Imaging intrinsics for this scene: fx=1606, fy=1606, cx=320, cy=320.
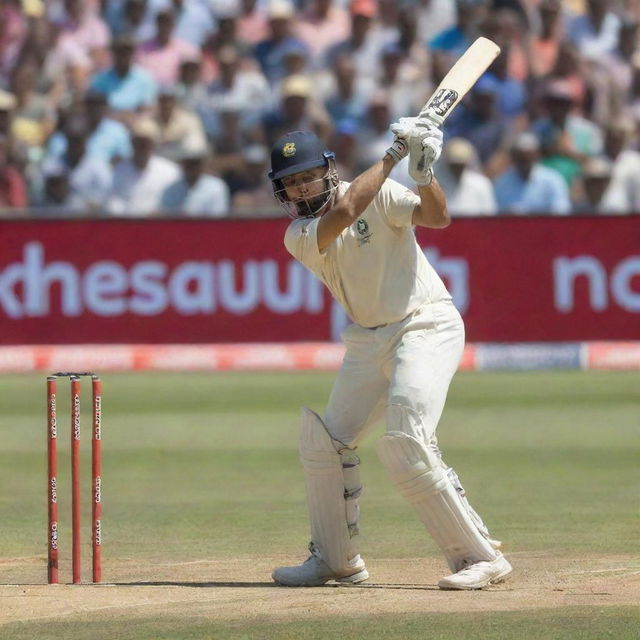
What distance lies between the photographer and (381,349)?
5500mm

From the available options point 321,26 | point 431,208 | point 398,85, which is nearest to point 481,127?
point 398,85

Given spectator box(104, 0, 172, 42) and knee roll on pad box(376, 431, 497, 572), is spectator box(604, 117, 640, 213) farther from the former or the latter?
knee roll on pad box(376, 431, 497, 572)

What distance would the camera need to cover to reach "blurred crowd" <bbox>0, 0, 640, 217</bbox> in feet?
46.5

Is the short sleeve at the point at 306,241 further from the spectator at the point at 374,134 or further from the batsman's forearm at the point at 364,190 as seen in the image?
the spectator at the point at 374,134

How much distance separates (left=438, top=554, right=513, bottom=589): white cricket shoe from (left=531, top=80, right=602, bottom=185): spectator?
951 centimetres

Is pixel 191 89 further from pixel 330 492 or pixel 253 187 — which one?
pixel 330 492

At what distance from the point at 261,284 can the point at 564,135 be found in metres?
3.29

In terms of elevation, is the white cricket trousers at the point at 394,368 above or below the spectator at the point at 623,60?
below

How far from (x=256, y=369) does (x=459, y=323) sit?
8217 mm

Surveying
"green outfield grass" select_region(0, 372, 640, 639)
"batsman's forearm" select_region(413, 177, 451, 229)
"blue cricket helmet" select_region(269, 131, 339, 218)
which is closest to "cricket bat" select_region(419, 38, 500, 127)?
"batsman's forearm" select_region(413, 177, 451, 229)

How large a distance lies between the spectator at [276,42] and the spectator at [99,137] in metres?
1.66

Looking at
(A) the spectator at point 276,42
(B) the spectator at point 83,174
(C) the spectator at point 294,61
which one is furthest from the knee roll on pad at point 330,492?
(A) the spectator at point 276,42

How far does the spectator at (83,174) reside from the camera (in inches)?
561

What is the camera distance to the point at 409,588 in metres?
5.36
